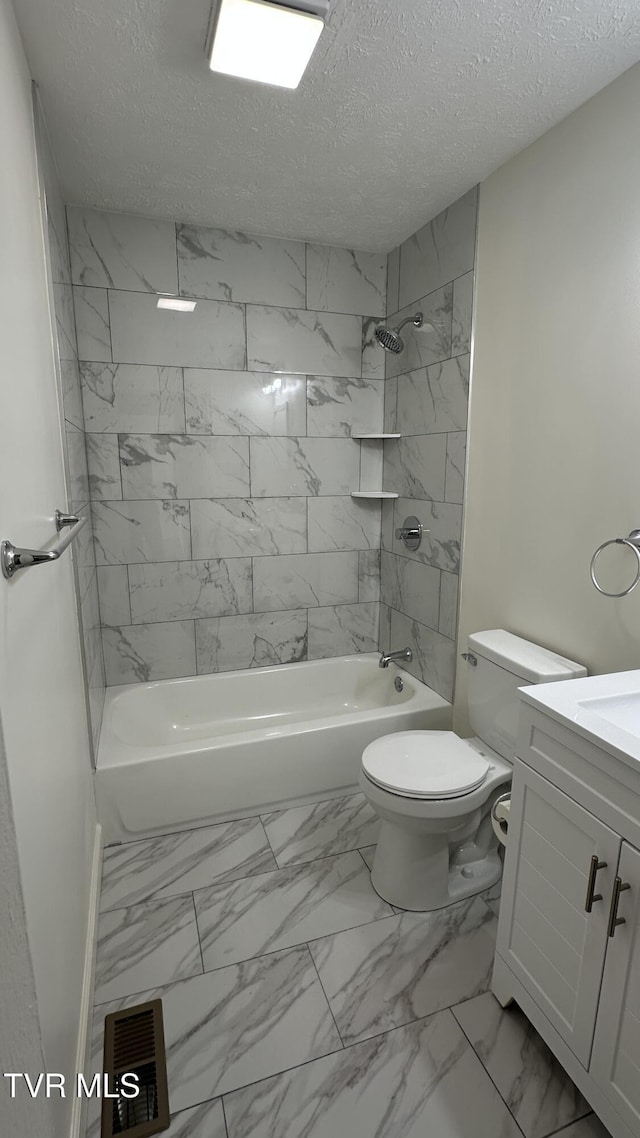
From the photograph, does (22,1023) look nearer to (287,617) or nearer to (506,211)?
(287,617)

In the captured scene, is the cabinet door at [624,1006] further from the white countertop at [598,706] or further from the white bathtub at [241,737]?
the white bathtub at [241,737]

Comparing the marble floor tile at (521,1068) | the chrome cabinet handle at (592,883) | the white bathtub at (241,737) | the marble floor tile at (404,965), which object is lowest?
the marble floor tile at (404,965)

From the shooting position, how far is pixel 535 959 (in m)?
1.26

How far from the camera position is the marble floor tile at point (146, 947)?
4.98 feet

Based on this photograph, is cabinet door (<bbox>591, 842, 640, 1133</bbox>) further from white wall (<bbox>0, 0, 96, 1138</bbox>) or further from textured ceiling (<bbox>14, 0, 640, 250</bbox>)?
textured ceiling (<bbox>14, 0, 640, 250</bbox>)

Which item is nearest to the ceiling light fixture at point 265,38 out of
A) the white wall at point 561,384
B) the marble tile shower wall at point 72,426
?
the marble tile shower wall at point 72,426

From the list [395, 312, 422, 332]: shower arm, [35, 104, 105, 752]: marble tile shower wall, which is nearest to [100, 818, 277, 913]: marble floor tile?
[35, 104, 105, 752]: marble tile shower wall

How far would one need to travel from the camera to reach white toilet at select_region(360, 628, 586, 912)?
1666 mm

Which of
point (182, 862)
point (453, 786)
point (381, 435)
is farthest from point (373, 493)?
point (182, 862)

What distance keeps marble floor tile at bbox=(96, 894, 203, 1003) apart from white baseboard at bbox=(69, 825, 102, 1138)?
34mm

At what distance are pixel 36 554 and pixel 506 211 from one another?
1.99 metres

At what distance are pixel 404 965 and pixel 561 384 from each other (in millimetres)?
1825

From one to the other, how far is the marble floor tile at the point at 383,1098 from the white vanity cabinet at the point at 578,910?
20 cm

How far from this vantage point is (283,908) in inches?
69.4
